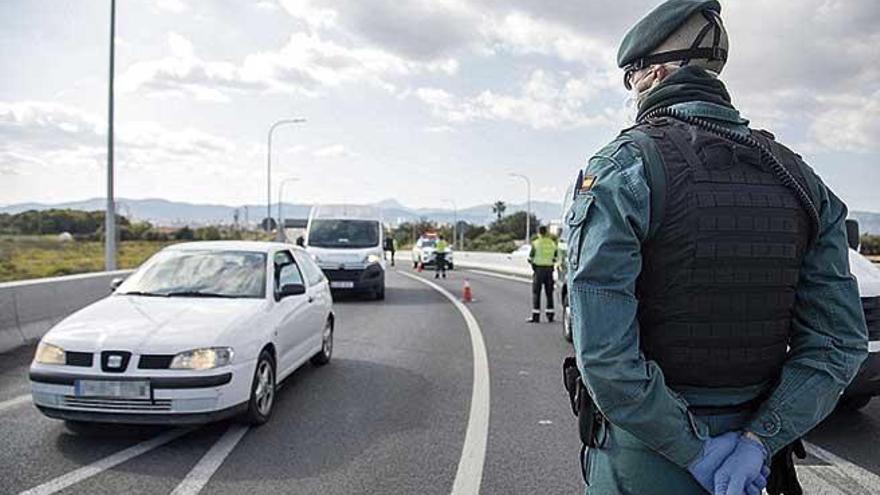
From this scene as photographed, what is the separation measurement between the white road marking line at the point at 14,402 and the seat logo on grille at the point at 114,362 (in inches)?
71.6

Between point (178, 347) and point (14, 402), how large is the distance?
2.35 meters

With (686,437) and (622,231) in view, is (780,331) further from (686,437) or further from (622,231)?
(622,231)

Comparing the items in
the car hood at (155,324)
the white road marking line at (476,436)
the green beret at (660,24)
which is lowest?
the white road marking line at (476,436)

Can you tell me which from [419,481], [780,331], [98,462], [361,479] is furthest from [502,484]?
[780,331]

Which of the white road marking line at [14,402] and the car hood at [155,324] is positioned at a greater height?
the car hood at [155,324]

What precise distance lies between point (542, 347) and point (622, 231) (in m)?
9.28

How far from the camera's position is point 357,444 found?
5.77 meters

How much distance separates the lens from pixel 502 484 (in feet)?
15.9

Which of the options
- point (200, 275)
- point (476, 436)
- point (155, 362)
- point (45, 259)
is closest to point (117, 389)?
point (155, 362)

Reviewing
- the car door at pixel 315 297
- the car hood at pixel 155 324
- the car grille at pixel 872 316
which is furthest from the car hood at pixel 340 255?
the car grille at pixel 872 316

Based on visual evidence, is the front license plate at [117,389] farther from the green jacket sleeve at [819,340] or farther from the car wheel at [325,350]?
the green jacket sleeve at [819,340]

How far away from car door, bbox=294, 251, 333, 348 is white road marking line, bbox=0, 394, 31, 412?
2756mm

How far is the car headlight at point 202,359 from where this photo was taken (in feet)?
18.8

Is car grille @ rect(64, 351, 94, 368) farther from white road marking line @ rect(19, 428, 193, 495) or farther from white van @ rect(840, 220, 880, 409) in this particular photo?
white van @ rect(840, 220, 880, 409)
